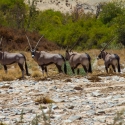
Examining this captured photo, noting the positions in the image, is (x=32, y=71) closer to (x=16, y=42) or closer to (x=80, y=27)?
(x=16, y=42)

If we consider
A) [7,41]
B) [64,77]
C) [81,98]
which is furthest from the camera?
[7,41]

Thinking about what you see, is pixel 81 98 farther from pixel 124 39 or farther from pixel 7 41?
pixel 124 39

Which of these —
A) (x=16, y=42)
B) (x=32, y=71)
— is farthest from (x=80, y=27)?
(x=32, y=71)

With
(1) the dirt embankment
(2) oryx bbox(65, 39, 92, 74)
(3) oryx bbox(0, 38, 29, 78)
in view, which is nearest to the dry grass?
(2) oryx bbox(65, 39, 92, 74)

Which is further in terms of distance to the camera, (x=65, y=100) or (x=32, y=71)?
(x=32, y=71)

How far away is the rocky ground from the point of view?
8625mm

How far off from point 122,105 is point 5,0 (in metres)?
64.0

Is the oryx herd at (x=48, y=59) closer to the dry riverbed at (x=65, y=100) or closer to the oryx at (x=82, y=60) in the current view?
the oryx at (x=82, y=60)

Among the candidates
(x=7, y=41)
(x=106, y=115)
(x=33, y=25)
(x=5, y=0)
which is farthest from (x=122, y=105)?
(x=5, y=0)

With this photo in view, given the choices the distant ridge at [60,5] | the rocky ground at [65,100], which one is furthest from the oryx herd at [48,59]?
the distant ridge at [60,5]

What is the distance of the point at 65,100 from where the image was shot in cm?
1097

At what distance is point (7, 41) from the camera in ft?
126

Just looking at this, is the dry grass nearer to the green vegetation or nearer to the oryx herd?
the oryx herd

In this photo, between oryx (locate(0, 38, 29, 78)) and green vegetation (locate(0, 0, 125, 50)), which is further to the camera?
green vegetation (locate(0, 0, 125, 50))
